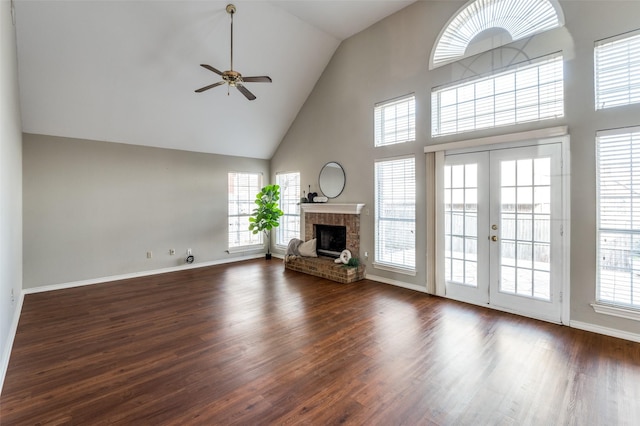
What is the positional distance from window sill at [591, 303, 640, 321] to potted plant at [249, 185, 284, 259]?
18.9ft

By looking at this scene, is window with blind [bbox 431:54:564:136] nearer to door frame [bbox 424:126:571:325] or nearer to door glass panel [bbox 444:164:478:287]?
door frame [bbox 424:126:571:325]

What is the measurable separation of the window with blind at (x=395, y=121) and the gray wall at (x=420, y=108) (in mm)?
114

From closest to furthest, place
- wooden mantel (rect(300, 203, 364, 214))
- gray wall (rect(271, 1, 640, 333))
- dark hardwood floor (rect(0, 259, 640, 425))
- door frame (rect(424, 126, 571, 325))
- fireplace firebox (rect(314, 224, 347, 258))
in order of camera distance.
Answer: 1. dark hardwood floor (rect(0, 259, 640, 425))
2. gray wall (rect(271, 1, 640, 333))
3. door frame (rect(424, 126, 571, 325))
4. wooden mantel (rect(300, 203, 364, 214))
5. fireplace firebox (rect(314, 224, 347, 258))

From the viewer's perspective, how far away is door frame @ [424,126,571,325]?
3410 millimetres

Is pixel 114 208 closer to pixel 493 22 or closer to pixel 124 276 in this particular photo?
pixel 124 276

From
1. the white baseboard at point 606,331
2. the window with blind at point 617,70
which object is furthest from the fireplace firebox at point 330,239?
the window with blind at point 617,70

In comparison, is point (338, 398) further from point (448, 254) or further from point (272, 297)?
point (448, 254)

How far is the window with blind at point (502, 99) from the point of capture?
3.53m

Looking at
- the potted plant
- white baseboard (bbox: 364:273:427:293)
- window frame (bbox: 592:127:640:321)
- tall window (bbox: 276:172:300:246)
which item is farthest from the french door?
the potted plant

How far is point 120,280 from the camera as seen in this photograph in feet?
18.3

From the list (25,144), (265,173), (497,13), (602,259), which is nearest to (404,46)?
(497,13)

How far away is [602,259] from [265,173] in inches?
267

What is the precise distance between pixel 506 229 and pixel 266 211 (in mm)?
5010

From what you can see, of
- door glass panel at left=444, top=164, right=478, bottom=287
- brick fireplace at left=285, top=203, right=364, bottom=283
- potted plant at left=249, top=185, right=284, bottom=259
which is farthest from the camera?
potted plant at left=249, top=185, right=284, bottom=259
